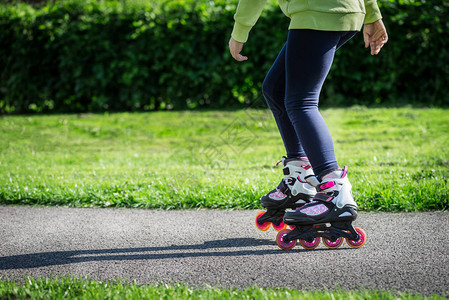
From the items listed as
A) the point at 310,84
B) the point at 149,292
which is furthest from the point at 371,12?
the point at 149,292

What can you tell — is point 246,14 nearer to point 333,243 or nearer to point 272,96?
point 272,96

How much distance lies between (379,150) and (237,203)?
274cm

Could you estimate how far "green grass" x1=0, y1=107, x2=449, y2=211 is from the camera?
371 cm

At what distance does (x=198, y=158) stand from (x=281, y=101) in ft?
9.31

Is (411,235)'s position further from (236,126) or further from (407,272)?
(236,126)

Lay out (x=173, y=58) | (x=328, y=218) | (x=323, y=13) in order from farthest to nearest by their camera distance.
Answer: (x=173, y=58) < (x=328, y=218) < (x=323, y=13)

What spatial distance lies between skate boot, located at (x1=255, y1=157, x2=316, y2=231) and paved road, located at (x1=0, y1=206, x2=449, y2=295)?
11 centimetres

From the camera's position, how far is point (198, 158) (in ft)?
18.3

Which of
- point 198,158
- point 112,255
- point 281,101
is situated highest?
point 281,101

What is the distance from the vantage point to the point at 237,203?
11.8 ft

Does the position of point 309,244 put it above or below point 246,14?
below

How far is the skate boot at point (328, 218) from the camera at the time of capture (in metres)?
2.55

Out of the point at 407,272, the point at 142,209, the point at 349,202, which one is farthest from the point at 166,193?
the point at 407,272

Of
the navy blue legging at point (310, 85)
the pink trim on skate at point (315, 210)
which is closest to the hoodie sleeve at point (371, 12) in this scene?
the navy blue legging at point (310, 85)
